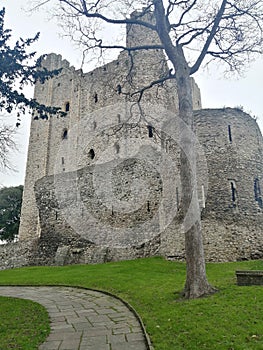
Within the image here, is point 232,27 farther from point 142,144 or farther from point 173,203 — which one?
point 142,144

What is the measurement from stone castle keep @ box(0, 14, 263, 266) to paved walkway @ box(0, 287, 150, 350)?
4.68 metres

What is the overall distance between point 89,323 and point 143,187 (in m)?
11.2

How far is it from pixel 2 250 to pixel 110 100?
46.4 feet

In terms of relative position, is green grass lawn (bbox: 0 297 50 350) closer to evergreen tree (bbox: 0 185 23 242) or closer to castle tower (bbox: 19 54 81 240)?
castle tower (bbox: 19 54 81 240)

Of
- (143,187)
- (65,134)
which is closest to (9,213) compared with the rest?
(65,134)

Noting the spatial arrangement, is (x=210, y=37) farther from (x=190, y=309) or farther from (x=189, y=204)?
(x=190, y=309)

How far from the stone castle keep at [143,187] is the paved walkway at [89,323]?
4676mm

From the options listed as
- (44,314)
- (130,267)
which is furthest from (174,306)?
(130,267)

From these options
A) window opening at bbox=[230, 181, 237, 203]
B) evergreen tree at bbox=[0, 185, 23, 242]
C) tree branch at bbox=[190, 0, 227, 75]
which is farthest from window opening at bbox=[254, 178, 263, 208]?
evergreen tree at bbox=[0, 185, 23, 242]

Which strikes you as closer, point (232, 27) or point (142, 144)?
point (232, 27)

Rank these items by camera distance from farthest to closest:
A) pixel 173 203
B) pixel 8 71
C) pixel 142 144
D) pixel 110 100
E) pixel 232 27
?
pixel 110 100
pixel 142 144
pixel 173 203
pixel 232 27
pixel 8 71

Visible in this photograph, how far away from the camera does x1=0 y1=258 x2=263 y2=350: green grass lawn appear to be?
4.20 metres

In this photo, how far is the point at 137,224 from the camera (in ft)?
51.4

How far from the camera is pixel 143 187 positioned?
16.3 metres
